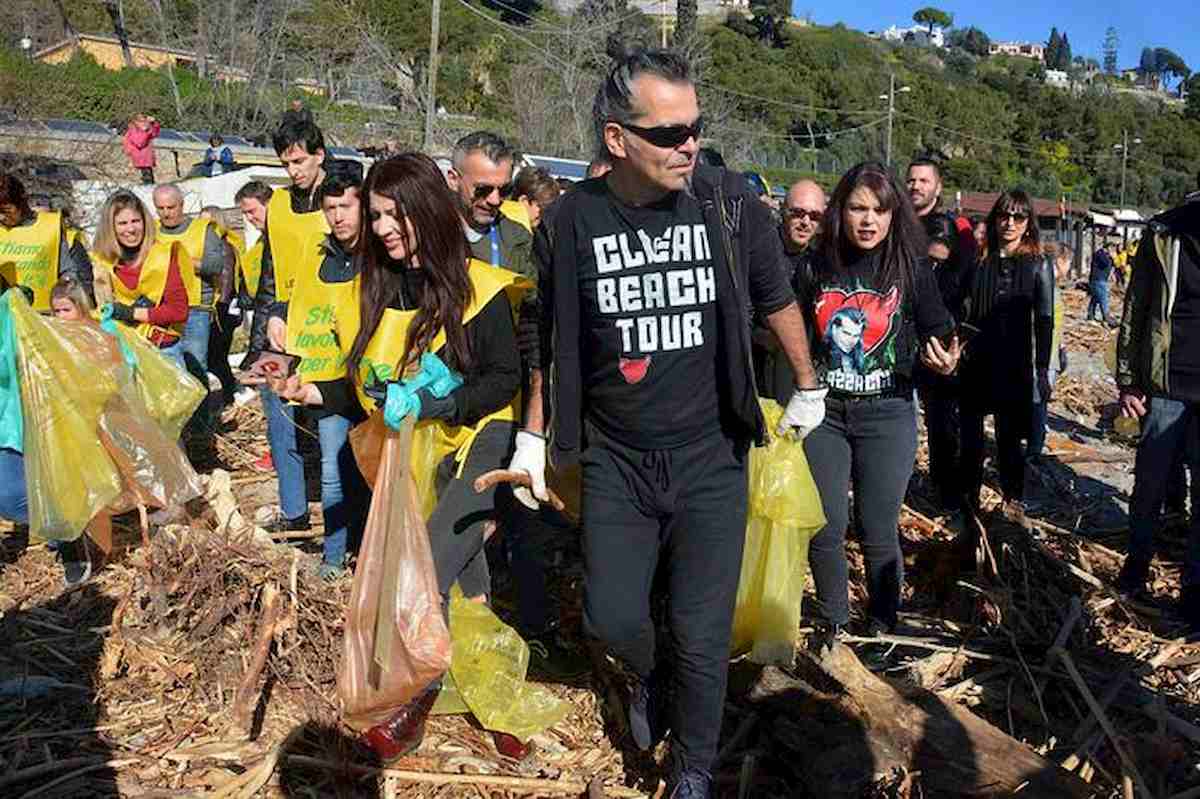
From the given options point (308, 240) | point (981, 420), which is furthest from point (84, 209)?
point (981, 420)

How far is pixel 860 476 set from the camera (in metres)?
3.86

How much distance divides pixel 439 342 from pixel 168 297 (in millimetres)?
3350

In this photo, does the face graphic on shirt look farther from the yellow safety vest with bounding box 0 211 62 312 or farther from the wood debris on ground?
the yellow safety vest with bounding box 0 211 62 312

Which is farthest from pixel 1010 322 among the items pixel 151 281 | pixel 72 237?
pixel 72 237

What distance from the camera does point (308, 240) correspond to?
15.8 ft

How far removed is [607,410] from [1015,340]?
3.57 meters

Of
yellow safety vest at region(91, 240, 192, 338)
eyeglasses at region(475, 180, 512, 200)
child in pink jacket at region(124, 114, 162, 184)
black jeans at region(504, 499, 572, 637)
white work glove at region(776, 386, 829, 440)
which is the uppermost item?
child in pink jacket at region(124, 114, 162, 184)

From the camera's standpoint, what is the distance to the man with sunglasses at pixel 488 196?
4.36 metres

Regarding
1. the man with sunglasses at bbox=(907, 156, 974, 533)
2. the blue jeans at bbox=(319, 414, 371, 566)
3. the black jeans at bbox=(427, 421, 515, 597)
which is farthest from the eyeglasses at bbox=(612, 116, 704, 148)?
the man with sunglasses at bbox=(907, 156, 974, 533)

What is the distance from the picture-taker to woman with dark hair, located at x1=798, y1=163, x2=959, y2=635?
3.73 m

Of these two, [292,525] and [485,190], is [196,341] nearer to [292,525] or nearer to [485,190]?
[292,525]

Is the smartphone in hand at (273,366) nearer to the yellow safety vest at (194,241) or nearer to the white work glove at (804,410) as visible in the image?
the white work glove at (804,410)

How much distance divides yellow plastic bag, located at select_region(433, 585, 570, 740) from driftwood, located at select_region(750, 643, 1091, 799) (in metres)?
0.72

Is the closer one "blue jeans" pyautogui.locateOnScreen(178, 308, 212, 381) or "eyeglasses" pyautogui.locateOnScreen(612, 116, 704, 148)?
"eyeglasses" pyautogui.locateOnScreen(612, 116, 704, 148)
